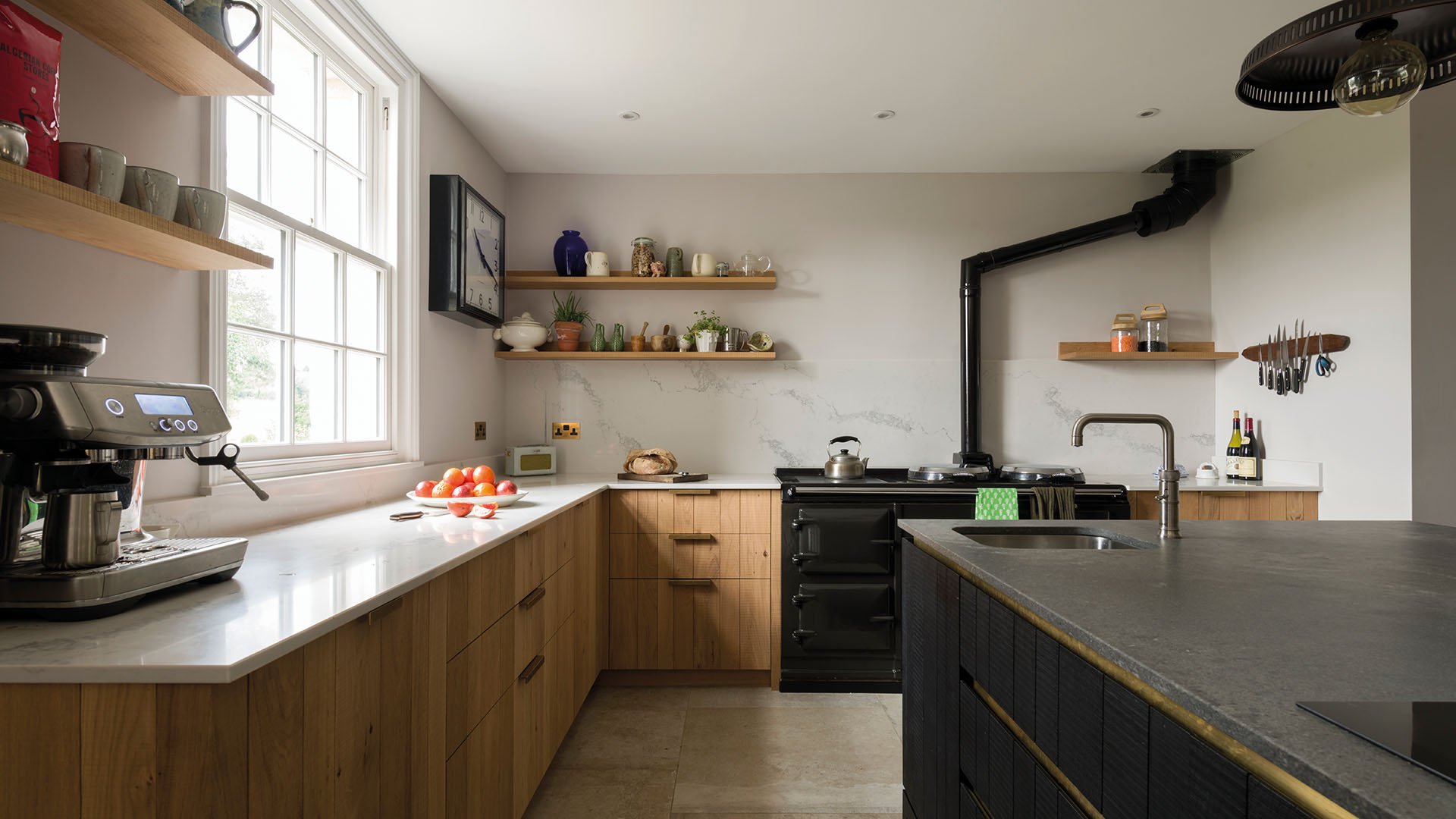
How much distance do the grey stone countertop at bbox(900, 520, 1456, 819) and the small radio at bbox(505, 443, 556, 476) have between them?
2457 millimetres

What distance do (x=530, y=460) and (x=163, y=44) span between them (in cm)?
251

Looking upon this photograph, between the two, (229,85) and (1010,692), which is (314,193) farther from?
(1010,692)

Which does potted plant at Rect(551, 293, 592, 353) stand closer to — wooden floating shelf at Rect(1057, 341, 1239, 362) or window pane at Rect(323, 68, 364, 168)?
window pane at Rect(323, 68, 364, 168)

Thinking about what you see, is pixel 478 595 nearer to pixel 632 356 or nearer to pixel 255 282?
pixel 255 282

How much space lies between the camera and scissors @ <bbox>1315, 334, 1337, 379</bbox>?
316 cm

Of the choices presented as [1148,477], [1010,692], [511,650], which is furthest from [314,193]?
[1148,477]

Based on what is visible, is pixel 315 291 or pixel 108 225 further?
pixel 315 291

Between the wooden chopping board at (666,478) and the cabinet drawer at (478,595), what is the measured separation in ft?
4.88

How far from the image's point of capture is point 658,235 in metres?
4.03

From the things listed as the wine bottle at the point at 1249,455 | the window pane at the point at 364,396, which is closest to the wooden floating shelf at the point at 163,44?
the window pane at the point at 364,396

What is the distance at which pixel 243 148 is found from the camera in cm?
201

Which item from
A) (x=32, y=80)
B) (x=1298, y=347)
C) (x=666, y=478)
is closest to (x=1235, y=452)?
(x=1298, y=347)

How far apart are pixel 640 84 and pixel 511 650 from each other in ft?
7.19

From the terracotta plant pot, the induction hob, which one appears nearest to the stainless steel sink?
the induction hob
